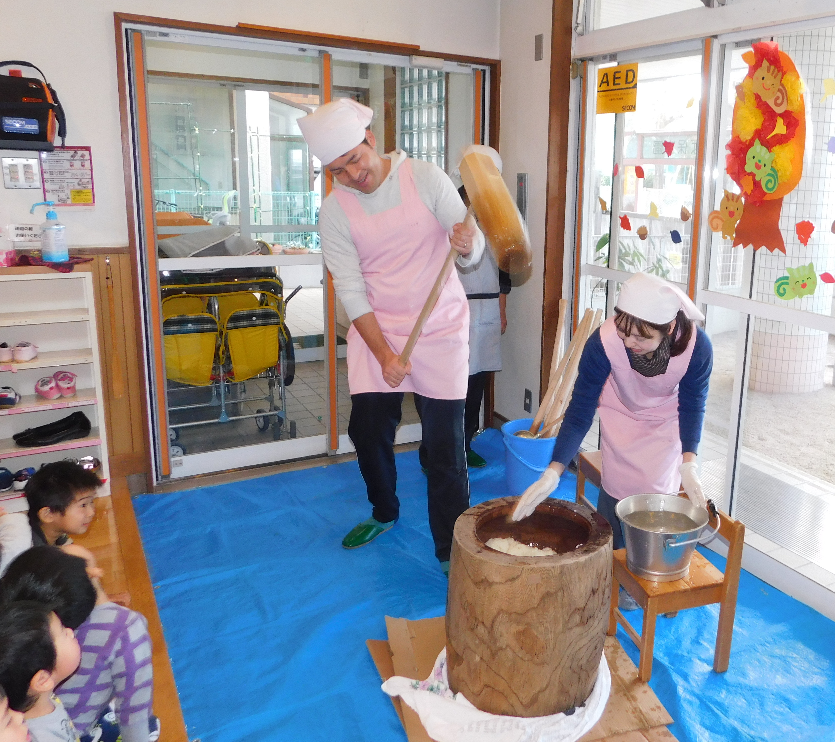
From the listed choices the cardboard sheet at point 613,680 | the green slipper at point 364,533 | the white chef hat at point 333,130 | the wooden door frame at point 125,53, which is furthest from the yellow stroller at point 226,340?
the cardboard sheet at point 613,680

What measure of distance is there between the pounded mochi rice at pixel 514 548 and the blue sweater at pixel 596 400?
283mm

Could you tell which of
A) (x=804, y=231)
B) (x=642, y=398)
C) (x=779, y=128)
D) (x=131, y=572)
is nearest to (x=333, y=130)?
(x=642, y=398)

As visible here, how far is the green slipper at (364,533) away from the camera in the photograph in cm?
280

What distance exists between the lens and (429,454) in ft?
8.32

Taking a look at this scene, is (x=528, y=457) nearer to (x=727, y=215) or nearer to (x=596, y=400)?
(x=596, y=400)

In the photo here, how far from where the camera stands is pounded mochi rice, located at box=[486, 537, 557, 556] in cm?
179

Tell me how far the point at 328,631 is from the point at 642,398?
1.20 m

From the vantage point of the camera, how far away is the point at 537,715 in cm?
171

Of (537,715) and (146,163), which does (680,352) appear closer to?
(537,715)

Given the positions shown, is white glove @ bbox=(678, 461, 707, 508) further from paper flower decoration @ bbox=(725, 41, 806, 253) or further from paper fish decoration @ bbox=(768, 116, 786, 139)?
paper fish decoration @ bbox=(768, 116, 786, 139)

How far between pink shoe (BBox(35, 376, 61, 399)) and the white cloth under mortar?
75.6 inches

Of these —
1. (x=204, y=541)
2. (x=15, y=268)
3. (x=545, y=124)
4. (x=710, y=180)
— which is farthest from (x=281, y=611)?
(x=545, y=124)

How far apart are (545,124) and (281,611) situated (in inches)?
94.5

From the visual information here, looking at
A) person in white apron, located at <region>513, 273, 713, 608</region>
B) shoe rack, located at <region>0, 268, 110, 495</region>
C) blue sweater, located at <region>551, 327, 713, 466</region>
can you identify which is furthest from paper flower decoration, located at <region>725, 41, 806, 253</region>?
shoe rack, located at <region>0, 268, 110, 495</region>
